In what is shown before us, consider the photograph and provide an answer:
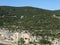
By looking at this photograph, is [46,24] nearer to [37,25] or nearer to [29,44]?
[37,25]

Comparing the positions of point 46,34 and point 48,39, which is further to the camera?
point 46,34

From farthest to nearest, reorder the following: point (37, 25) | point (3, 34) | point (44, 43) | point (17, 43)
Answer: point (37, 25), point (3, 34), point (17, 43), point (44, 43)

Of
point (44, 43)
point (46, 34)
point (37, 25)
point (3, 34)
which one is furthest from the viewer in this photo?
point (37, 25)

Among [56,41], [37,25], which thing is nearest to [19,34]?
[56,41]

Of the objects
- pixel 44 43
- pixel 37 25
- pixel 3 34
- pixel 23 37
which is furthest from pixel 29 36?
pixel 37 25

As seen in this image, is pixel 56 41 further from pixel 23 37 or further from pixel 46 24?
pixel 46 24

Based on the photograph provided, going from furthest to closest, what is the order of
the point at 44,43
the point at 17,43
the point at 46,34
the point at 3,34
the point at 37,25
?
the point at 37,25 → the point at 3,34 → the point at 46,34 → the point at 17,43 → the point at 44,43

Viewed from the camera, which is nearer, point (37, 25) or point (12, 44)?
point (12, 44)

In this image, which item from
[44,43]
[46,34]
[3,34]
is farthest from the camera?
[3,34]
